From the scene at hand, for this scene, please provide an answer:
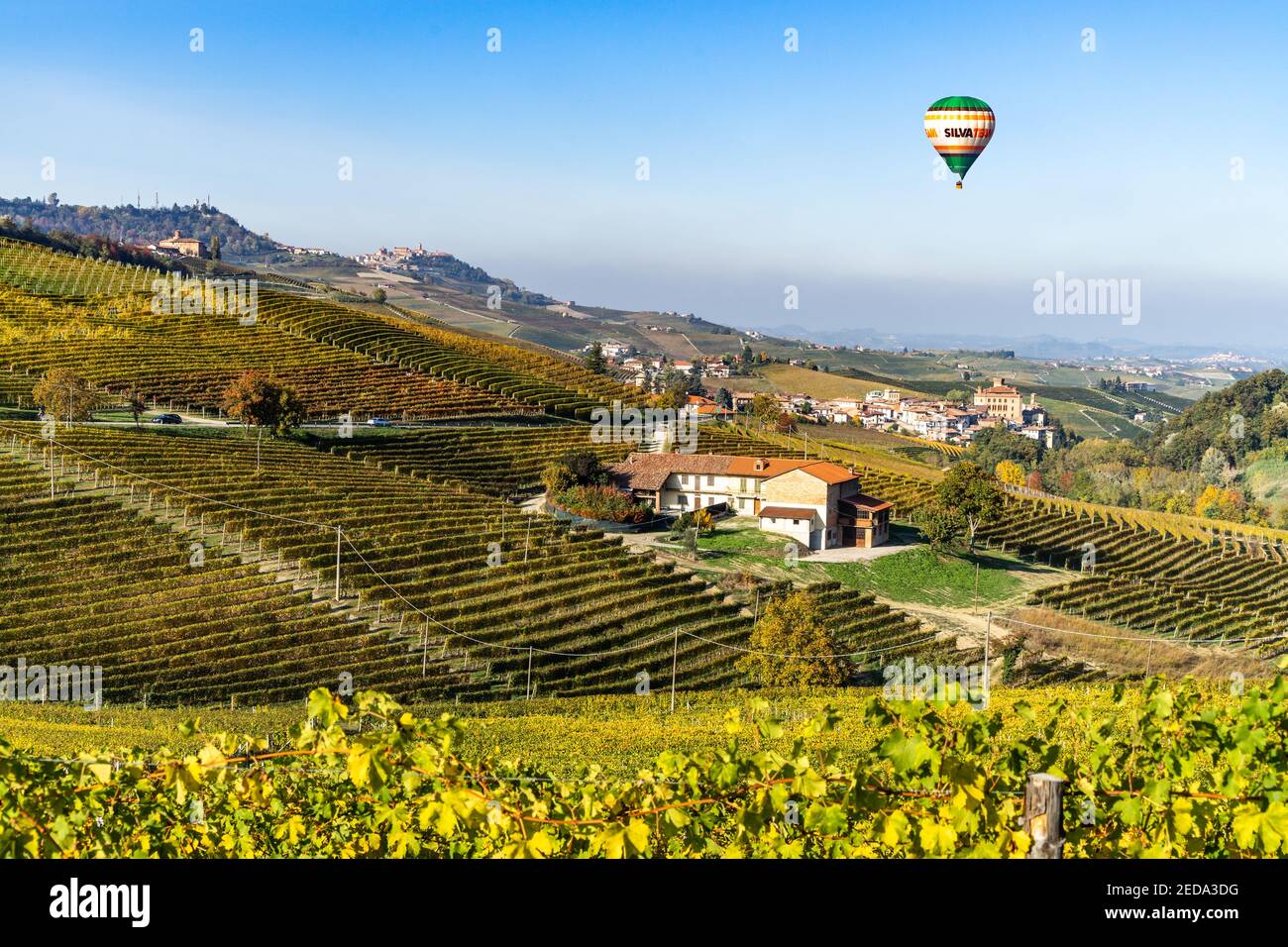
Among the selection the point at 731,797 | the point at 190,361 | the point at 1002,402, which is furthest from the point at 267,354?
the point at 1002,402

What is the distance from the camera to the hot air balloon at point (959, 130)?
32.0 meters

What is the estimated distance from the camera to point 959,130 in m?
32.2

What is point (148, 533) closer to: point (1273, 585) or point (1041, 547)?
point (1041, 547)

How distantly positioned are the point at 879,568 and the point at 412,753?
40444 mm

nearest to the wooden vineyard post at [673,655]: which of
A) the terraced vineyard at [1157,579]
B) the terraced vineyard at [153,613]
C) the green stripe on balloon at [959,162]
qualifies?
the terraced vineyard at [153,613]

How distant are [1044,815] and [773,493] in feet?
143

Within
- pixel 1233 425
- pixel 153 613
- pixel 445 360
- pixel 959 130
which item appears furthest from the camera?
pixel 1233 425

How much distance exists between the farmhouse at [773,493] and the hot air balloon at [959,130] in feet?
54.2

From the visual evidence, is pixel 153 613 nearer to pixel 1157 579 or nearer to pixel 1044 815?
pixel 1044 815

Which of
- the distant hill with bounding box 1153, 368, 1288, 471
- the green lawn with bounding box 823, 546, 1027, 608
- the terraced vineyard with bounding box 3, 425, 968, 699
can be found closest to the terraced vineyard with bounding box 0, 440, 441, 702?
the terraced vineyard with bounding box 3, 425, 968, 699

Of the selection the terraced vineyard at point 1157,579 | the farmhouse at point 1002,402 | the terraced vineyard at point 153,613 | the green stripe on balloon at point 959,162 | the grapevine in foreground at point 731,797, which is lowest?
the terraced vineyard at point 1157,579

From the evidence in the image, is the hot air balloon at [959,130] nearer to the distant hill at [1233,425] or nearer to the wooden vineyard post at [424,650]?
the wooden vineyard post at [424,650]

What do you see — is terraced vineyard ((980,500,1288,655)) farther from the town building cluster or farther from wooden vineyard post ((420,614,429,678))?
the town building cluster

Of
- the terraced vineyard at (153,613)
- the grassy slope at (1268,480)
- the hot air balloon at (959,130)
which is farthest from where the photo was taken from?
the grassy slope at (1268,480)
